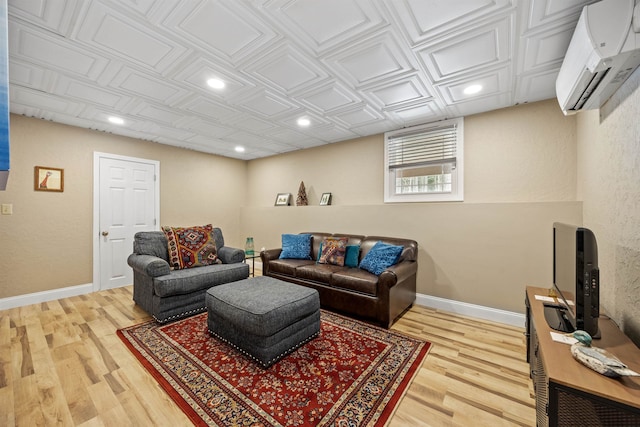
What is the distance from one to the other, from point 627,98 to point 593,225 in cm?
108

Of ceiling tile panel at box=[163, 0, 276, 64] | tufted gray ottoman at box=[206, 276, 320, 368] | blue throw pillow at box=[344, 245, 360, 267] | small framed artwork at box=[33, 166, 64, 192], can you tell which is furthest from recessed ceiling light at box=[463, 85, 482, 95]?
small framed artwork at box=[33, 166, 64, 192]

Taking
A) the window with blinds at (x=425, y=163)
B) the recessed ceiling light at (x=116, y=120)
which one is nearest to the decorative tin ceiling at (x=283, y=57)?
the recessed ceiling light at (x=116, y=120)

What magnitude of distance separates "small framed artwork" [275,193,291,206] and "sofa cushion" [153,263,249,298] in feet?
6.38

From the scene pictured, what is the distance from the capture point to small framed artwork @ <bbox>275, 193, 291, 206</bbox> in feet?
16.8

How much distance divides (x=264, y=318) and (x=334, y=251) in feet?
5.85

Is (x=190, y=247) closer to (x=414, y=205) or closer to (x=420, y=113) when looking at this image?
(x=414, y=205)

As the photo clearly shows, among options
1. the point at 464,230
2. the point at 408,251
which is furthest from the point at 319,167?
the point at 464,230

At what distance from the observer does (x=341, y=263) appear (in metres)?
3.48

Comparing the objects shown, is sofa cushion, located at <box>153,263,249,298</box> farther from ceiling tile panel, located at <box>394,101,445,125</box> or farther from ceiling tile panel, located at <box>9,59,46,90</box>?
ceiling tile panel, located at <box>394,101,445,125</box>

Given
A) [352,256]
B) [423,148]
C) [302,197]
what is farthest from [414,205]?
[302,197]

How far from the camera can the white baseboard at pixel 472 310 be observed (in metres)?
2.79

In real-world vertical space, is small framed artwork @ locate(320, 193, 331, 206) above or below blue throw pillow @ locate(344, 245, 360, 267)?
above

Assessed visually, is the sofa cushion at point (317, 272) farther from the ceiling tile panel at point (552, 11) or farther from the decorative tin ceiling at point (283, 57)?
the ceiling tile panel at point (552, 11)

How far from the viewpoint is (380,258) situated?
10.1 feet
